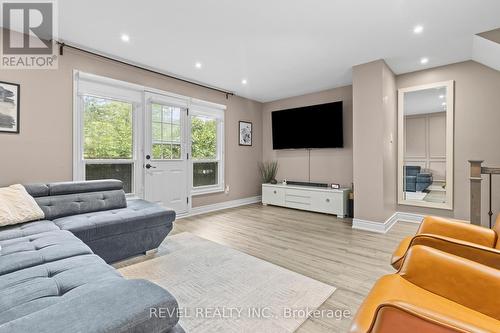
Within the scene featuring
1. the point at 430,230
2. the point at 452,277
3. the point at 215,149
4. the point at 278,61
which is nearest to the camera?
the point at 452,277

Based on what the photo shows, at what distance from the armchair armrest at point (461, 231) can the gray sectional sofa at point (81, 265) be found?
5.92 feet

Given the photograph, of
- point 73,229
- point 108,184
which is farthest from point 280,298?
point 108,184

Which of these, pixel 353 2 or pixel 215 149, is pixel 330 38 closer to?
pixel 353 2

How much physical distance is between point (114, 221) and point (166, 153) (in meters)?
1.99

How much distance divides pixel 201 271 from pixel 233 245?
2.42 ft

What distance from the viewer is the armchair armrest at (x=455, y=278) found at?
1.00m

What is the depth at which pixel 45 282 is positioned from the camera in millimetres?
1158

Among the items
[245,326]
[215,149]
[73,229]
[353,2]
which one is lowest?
[245,326]

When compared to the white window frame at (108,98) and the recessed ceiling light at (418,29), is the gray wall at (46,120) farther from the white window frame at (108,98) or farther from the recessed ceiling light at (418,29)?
the recessed ceiling light at (418,29)

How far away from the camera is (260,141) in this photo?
602cm

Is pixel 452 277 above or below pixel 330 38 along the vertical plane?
below

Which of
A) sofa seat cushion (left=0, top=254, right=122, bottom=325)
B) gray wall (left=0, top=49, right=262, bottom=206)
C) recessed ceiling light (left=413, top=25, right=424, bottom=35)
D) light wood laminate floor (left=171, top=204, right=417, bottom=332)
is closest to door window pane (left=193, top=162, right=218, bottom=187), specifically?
light wood laminate floor (left=171, top=204, right=417, bottom=332)

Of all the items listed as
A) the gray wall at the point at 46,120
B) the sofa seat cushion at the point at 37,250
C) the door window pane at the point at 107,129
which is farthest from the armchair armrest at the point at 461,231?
the gray wall at the point at 46,120

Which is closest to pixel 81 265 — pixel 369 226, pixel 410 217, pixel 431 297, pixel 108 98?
pixel 431 297
